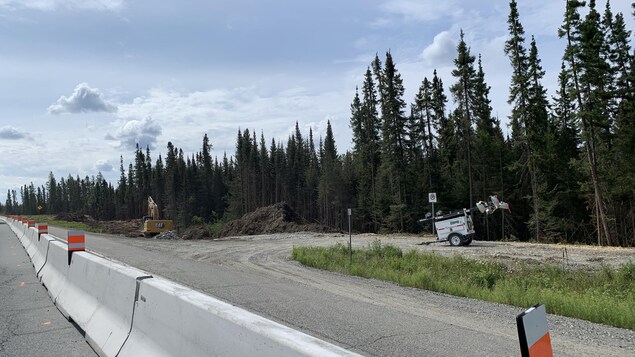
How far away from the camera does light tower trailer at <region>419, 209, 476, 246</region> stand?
2455cm

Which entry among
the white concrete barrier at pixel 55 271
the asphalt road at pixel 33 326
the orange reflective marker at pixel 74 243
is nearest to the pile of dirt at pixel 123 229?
the white concrete barrier at pixel 55 271

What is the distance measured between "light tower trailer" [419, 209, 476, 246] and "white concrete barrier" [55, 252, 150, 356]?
20.3m

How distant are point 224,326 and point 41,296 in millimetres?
7885

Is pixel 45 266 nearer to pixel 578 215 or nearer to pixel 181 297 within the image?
pixel 181 297

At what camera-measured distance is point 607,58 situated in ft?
124

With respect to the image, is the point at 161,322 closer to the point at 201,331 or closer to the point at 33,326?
the point at 201,331

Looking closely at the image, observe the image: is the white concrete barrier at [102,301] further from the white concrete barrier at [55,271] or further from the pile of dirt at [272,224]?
the pile of dirt at [272,224]

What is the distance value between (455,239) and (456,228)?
629 mm

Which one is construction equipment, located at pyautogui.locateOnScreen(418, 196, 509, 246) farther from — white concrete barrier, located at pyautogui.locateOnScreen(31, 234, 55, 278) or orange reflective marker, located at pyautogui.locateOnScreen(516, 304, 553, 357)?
orange reflective marker, located at pyautogui.locateOnScreen(516, 304, 553, 357)

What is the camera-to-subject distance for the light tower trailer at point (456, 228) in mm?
24547

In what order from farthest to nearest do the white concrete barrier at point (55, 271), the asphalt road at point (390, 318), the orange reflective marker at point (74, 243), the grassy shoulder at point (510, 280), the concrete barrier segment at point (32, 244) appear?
the concrete barrier segment at point (32, 244) → the grassy shoulder at point (510, 280) → the orange reflective marker at point (74, 243) → the white concrete barrier at point (55, 271) → the asphalt road at point (390, 318)

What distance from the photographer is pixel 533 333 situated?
2.11 metres

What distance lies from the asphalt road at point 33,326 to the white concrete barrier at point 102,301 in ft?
0.57

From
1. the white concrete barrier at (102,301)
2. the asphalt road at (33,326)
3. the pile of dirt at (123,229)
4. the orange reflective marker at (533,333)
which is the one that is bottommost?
the pile of dirt at (123,229)
